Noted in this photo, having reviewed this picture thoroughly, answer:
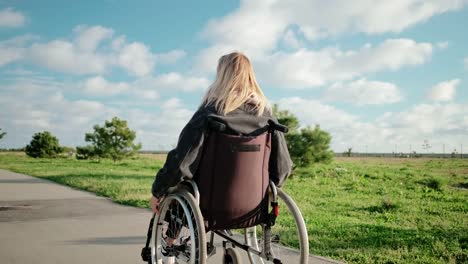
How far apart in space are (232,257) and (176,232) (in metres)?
0.48

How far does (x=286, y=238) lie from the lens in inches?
196

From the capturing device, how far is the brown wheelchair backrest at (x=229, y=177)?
263 cm

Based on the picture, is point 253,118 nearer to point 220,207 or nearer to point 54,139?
point 220,207

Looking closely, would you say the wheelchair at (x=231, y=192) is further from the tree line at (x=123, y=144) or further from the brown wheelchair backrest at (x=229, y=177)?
the tree line at (x=123, y=144)

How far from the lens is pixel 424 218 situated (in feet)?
24.4

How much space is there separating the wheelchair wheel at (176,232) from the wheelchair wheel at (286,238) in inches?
18.6

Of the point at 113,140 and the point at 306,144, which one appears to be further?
the point at 113,140

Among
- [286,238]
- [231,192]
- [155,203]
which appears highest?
[231,192]

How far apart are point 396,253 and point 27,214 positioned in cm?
555

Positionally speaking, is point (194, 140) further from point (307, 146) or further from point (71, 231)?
point (307, 146)

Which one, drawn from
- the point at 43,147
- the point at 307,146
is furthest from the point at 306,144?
the point at 43,147

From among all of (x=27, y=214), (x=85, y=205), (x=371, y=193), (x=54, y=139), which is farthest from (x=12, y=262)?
(x=54, y=139)

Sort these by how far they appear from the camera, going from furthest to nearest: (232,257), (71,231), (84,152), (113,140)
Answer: (84,152) < (113,140) < (71,231) < (232,257)

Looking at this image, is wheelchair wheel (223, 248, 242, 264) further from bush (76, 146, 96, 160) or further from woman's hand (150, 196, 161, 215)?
bush (76, 146, 96, 160)
